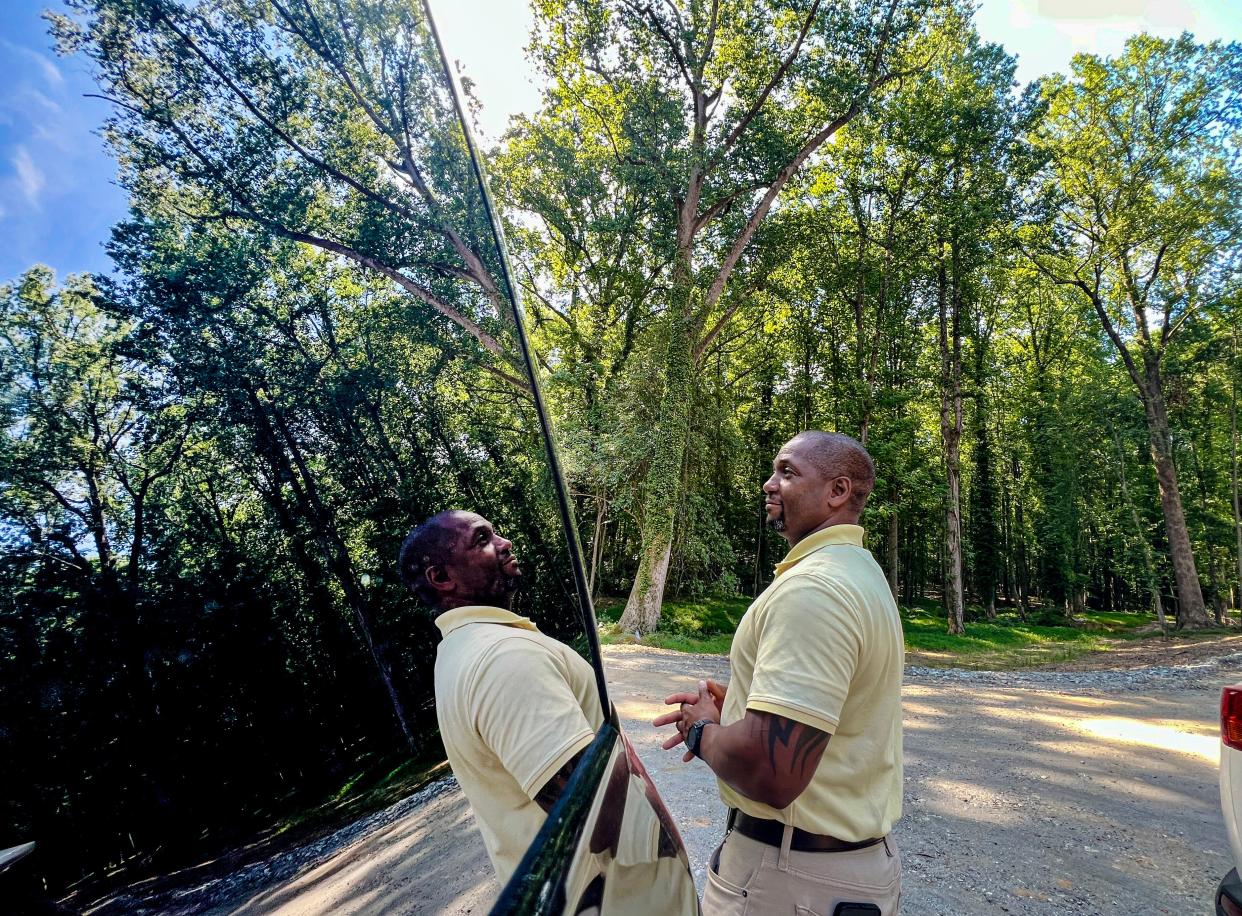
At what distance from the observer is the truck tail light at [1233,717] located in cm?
230

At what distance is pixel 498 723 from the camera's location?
828 millimetres

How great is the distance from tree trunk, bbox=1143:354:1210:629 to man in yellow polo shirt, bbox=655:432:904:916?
2304cm

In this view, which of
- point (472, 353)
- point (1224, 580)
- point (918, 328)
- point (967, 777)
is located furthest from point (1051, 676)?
point (1224, 580)

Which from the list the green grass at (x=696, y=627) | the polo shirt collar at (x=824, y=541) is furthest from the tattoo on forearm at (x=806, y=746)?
the green grass at (x=696, y=627)

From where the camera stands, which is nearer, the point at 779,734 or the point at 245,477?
the point at 245,477

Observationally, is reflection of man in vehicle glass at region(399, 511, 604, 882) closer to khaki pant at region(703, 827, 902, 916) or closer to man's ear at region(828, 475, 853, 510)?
khaki pant at region(703, 827, 902, 916)

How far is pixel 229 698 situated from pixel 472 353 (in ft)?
1.61

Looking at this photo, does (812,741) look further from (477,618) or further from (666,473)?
(666,473)

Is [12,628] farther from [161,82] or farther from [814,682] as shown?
[814,682]

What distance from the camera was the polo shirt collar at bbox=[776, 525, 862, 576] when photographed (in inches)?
66.9

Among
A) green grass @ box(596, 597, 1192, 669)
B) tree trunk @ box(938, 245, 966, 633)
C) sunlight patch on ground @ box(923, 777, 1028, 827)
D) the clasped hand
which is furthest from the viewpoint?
tree trunk @ box(938, 245, 966, 633)

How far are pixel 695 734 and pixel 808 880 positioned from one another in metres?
0.39

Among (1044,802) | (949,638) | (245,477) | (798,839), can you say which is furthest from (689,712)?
(949,638)

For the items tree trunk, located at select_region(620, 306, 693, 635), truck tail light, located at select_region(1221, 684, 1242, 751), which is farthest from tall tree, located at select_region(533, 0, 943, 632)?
truck tail light, located at select_region(1221, 684, 1242, 751)
